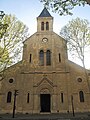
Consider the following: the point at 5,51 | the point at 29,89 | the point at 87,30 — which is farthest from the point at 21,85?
the point at 87,30

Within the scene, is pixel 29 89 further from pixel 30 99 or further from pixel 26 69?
pixel 26 69

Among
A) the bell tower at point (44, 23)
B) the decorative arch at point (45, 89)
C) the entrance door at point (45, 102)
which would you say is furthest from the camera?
the bell tower at point (44, 23)

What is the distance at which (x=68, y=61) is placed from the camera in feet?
88.4

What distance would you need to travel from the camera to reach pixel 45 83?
25.1 meters

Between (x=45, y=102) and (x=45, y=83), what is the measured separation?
2891 millimetres

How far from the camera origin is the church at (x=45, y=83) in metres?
23.6

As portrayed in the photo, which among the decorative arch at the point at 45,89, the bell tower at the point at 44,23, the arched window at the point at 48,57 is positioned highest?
the bell tower at the point at 44,23

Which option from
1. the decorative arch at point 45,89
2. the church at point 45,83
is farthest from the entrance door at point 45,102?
the decorative arch at point 45,89

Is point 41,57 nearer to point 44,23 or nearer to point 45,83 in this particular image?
point 45,83

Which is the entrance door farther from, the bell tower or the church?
the bell tower

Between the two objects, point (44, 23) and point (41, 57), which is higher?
point (44, 23)

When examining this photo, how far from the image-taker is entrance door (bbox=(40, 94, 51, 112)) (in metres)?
24.4

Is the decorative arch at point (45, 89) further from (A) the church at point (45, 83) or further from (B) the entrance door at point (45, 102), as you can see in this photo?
(B) the entrance door at point (45, 102)

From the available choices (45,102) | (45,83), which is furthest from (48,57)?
(45,102)
